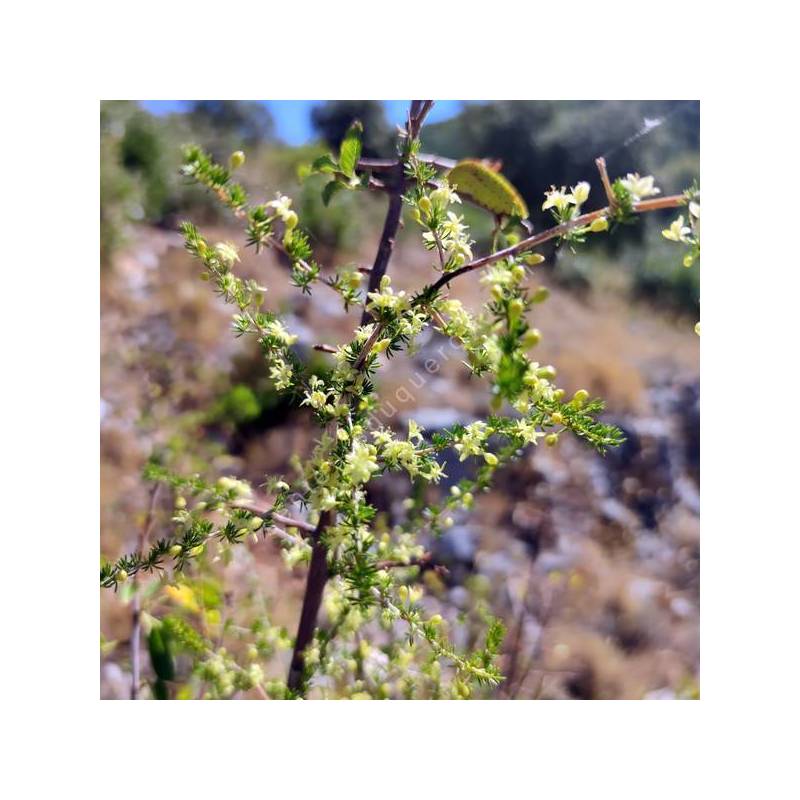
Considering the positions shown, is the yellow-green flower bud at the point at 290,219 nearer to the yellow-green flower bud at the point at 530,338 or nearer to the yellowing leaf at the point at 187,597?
the yellow-green flower bud at the point at 530,338

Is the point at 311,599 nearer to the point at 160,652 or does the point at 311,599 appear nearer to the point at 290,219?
the point at 160,652

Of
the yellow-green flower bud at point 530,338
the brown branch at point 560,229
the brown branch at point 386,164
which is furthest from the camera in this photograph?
the brown branch at point 386,164

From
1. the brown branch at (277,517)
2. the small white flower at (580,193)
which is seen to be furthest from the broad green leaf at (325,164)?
the brown branch at (277,517)

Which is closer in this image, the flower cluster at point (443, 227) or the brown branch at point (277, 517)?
the flower cluster at point (443, 227)

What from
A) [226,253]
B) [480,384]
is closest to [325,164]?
[226,253]
